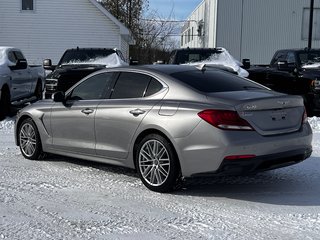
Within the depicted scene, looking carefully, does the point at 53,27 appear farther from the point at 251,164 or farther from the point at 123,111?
the point at 251,164

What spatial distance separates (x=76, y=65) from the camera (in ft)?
44.0

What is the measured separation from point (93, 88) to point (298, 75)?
8.00 meters

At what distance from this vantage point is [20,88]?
13.5 metres

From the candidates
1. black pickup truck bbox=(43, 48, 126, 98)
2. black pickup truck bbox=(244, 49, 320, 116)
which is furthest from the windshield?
black pickup truck bbox=(244, 49, 320, 116)

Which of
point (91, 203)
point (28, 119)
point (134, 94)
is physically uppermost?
point (134, 94)

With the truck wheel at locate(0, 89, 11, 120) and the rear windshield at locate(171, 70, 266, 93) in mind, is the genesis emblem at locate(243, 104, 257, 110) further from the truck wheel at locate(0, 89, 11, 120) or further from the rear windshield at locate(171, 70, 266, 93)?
the truck wheel at locate(0, 89, 11, 120)

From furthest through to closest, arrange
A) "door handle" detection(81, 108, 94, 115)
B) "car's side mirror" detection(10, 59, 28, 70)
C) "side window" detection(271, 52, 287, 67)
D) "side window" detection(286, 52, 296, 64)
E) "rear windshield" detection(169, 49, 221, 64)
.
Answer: "side window" detection(271, 52, 287, 67) < "side window" detection(286, 52, 296, 64) < "rear windshield" detection(169, 49, 221, 64) < "car's side mirror" detection(10, 59, 28, 70) < "door handle" detection(81, 108, 94, 115)

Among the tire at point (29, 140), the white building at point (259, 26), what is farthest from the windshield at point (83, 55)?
the white building at point (259, 26)

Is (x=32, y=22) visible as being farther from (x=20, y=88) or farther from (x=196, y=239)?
(x=196, y=239)

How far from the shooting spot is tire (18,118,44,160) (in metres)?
7.54

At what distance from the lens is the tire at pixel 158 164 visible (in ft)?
18.5

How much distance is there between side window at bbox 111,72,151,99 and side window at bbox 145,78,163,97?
0.06m

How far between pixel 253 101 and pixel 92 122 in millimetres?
2211

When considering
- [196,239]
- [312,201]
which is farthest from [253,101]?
[196,239]
